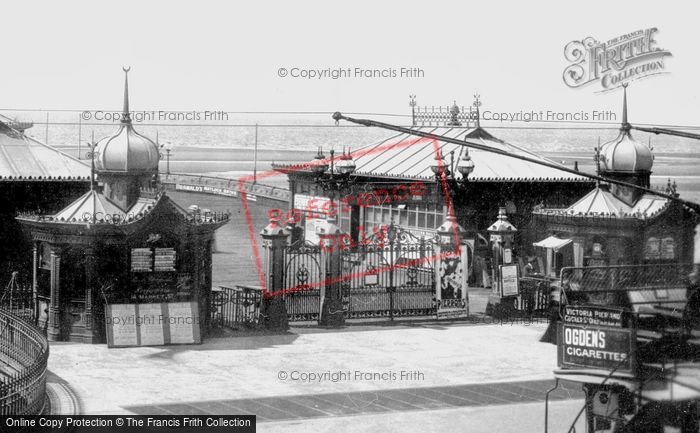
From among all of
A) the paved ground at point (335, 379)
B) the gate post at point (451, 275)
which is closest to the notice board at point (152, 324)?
the paved ground at point (335, 379)

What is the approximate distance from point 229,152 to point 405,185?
146 metres

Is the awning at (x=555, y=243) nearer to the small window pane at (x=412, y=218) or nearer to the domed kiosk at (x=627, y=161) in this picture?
the domed kiosk at (x=627, y=161)

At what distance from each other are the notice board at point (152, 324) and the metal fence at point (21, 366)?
220 centimetres

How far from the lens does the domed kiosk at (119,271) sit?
20.6 meters

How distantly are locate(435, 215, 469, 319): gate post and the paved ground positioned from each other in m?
1.67

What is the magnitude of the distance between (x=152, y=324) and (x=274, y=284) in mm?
3233

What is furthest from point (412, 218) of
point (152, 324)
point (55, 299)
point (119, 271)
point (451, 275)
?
point (55, 299)

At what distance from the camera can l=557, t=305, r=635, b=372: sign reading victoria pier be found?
12250mm


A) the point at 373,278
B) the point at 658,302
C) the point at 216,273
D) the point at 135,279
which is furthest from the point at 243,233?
the point at 658,302

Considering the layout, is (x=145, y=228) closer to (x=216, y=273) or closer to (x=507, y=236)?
(x=507, y=236)

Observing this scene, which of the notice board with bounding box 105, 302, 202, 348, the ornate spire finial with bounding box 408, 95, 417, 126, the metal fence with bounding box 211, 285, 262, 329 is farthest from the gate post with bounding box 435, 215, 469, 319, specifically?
the ornate spire finial with bounding box 408, 95, 417, 126

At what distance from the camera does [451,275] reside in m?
24.8

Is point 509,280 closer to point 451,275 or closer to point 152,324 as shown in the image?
point 451,275

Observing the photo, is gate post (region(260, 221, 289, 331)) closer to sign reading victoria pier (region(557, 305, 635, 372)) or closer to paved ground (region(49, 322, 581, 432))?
paved ground (region(49, 322, 581, 432))
